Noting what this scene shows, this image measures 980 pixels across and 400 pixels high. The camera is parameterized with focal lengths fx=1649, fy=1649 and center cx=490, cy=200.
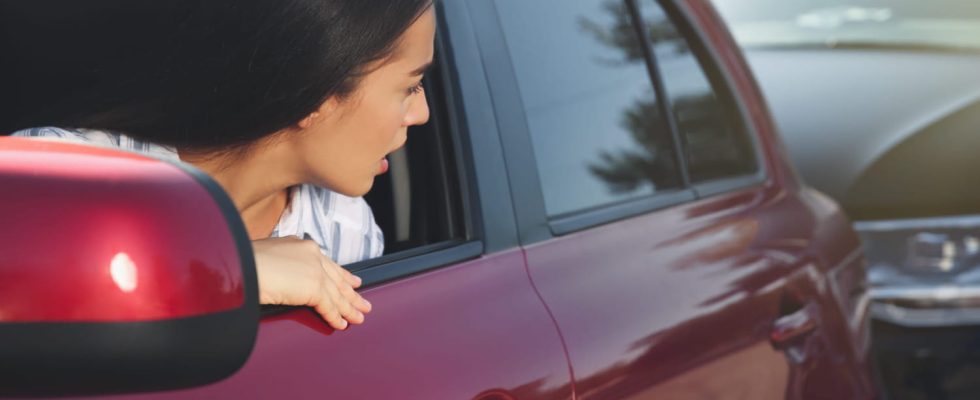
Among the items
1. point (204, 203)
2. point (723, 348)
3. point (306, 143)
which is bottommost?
point (723, 348)

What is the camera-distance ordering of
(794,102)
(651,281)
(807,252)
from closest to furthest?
(651,281)
(807,252)
(794,102)

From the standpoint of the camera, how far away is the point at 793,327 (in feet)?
9.95

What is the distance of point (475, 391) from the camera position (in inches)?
77.5

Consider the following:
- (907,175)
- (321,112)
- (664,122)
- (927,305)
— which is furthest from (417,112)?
(907,175)

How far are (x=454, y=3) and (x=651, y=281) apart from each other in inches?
21.1

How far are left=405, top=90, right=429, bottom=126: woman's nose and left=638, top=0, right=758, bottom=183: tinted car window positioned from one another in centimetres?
107

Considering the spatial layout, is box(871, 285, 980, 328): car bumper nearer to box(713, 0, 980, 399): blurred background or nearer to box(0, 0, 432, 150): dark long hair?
box(713, 0, 980, 399): blurred background

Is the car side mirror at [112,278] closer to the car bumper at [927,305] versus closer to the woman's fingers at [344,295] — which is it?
the woman's fingers at [344,295]

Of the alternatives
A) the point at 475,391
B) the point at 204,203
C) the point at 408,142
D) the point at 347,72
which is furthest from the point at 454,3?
the point at 204,203

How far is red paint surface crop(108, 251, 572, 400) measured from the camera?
1680mm

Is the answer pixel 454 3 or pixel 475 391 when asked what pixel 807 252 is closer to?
pixel 454 3

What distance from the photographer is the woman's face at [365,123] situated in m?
2.08

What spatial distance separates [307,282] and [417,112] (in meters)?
0.46

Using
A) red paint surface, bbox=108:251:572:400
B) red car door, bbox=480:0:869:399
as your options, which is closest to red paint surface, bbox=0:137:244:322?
red paint surface, bbox=108:251:572:400
